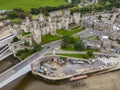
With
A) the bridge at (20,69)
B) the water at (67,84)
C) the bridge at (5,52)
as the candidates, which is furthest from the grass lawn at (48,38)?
the water at (67,84)

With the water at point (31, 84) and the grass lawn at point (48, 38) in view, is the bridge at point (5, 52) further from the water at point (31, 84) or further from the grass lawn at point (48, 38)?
the grass lawn at point (48, 38)

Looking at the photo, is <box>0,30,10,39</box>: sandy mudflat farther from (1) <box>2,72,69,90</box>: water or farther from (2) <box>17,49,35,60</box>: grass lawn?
(1) <box>2,72,69,90</box>: water

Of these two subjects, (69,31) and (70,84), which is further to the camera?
(69,31)

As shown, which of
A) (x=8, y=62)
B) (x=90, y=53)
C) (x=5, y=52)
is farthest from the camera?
(x=5, y=52)

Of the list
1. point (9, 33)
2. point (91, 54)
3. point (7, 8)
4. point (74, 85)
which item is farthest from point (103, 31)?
point (7, 8)

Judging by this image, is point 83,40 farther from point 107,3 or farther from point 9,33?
point 107,3

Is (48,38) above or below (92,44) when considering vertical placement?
above

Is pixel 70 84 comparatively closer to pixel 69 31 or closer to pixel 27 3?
pixel 69 31

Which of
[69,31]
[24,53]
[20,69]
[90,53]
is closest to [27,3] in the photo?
[69,31]
